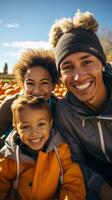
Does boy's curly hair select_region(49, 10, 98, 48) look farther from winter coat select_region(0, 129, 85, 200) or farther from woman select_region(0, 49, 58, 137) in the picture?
winter coat select_region(0, 129, 85, 200)

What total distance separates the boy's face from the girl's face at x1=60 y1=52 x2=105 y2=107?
0.39 m

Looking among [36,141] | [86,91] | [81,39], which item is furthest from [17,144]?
[81,39]

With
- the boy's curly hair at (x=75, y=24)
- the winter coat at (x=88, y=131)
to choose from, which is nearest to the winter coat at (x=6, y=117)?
the winter coat at (x=88, y=131)

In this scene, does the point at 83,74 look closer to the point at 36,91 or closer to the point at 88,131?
the point at 88,131

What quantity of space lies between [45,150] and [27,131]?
0.82 ft

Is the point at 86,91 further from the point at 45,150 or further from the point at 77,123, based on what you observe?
the point at 45,150

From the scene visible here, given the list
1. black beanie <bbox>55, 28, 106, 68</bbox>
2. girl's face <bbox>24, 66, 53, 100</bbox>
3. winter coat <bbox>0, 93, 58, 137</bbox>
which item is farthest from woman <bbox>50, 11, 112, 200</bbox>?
winter coat <bbox>0, 93, 58, 137</bbox>

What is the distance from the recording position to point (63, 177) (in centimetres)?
315

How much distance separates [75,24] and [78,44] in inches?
11.1

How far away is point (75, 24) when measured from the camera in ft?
11.7

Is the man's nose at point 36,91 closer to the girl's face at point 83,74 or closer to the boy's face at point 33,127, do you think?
the girl's face at point 83,74

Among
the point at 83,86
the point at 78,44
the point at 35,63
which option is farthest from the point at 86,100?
the point at 35,63

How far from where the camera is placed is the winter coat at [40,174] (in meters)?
3.05

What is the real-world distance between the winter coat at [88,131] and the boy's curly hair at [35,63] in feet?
2.17
